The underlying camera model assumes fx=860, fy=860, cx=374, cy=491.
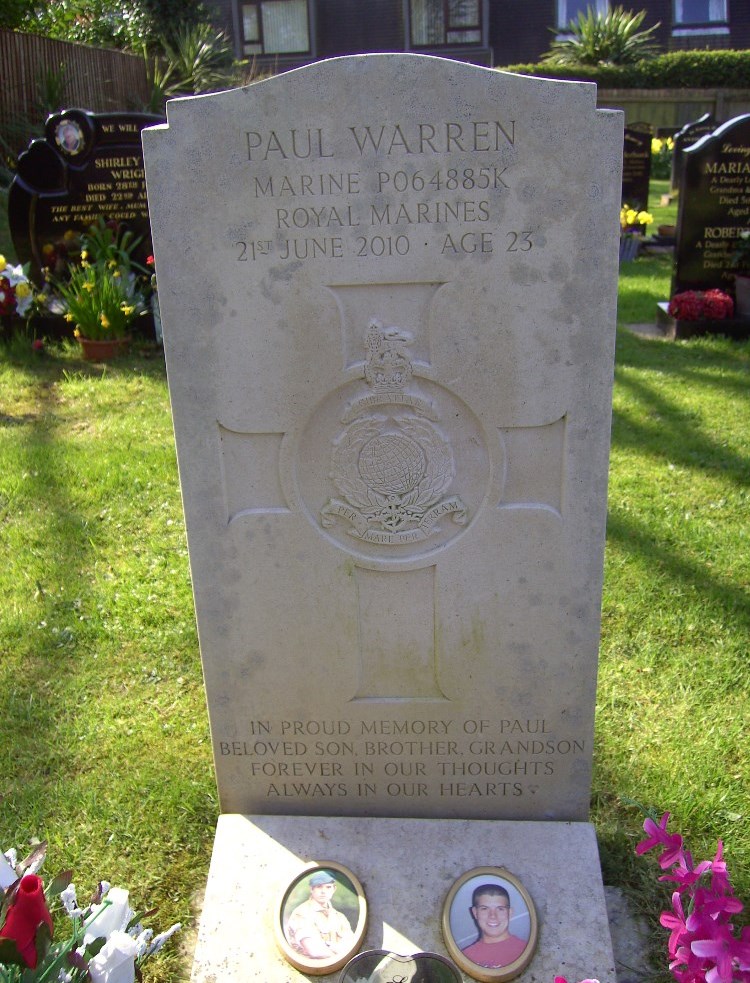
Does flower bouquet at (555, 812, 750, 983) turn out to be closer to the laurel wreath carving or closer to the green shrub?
the laurel wreath carving

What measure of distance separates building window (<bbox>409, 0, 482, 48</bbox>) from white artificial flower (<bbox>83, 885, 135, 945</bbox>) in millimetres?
21657

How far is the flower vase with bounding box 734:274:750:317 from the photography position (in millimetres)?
7211

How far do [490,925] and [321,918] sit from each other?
0.39 meters

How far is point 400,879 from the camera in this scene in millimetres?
2119

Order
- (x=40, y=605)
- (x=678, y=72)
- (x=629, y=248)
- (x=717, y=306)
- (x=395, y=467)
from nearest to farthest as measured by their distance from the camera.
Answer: (x=395, y=467), (x=40, y=605), (x=717, y=306), (x=629, y=248), (x=678, y=72)

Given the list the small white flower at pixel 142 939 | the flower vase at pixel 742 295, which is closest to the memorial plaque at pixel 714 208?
the flower vase at pixel 742 295

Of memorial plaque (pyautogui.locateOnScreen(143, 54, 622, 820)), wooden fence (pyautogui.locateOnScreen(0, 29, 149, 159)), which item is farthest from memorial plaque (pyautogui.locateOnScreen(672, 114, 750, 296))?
wooden fence (pyautogui.locateOnScreen(0, 29, 149, 159))

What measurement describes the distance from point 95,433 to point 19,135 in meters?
8.51

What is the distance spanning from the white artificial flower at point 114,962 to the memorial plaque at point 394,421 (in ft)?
2.24

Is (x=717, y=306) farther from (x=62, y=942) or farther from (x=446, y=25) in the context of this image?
(x=446, y=25)

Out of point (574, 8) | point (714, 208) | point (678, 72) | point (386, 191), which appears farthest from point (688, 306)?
point (574, 8)

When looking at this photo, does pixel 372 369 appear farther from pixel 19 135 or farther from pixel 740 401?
pixel 19 135

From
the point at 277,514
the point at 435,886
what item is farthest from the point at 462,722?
the point at 277,514

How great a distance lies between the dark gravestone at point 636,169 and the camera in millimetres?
11508
